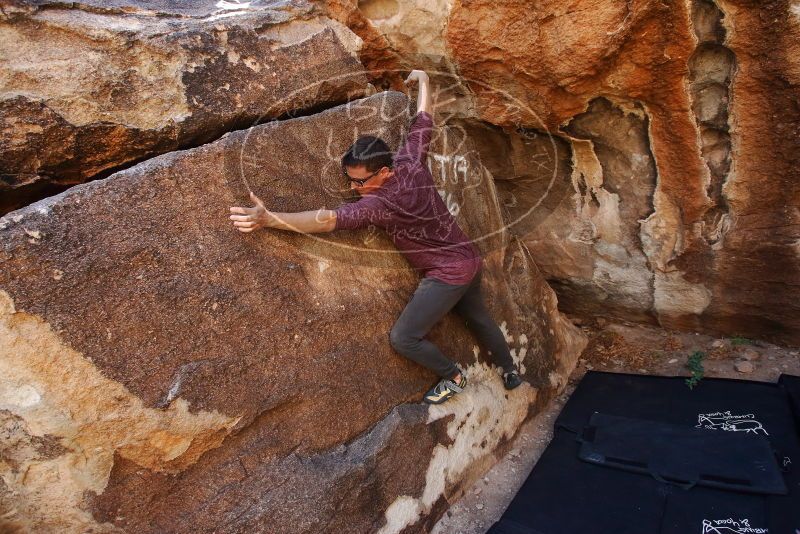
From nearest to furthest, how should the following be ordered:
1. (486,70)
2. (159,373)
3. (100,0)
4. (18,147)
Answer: (159,373) < (18,147) < (100,0) < (486,70)

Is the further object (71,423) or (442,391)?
(442,391)

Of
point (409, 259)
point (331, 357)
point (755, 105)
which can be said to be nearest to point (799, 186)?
point (755, 105)

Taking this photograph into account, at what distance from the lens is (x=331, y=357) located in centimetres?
224

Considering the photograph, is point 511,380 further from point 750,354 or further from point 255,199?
point 750,354

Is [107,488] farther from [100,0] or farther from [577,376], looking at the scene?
[577,376]

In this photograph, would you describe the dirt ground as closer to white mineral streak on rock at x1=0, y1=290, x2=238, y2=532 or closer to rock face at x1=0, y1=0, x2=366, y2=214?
white mineral streak on rock at x1=0, y1=290, x2=238, y2=532

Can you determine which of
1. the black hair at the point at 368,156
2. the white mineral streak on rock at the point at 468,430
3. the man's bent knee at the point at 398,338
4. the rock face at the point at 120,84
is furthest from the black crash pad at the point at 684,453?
the rock face at the point at 120,84

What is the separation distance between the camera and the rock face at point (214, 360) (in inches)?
68.8

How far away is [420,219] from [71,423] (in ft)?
4.53

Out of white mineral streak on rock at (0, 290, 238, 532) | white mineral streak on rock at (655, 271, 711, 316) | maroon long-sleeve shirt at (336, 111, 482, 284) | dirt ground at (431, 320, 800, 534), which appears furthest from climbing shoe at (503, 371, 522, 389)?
white mineral streak on rock at (0, 290, 238, 532)

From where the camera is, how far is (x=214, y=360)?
6.44 feet

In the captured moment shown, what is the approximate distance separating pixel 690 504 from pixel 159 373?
225 centimetres

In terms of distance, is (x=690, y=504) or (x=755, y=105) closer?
(x=690, y=504)

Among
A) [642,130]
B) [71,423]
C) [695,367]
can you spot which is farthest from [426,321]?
[695,367]
